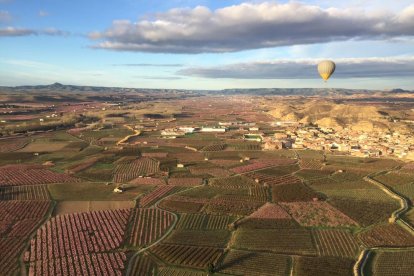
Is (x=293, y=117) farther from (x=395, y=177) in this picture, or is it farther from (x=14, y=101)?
(x=14, y=101)

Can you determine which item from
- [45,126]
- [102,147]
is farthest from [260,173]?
[45,126]

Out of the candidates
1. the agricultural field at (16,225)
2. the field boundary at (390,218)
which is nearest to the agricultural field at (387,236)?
the field boundary at (390,218)

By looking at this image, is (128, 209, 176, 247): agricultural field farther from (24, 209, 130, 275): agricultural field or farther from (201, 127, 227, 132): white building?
(201, 127, 227, 132): white building

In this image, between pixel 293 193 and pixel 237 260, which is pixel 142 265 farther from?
pixel 293 193

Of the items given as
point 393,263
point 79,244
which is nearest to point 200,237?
point 79,244

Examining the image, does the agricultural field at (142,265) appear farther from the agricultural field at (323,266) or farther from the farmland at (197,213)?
the agricultural field at (323,266)

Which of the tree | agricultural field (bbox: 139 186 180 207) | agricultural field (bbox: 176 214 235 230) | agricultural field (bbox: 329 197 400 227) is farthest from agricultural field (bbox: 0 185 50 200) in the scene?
agricultural field (bbox: 329 197 400 227)
